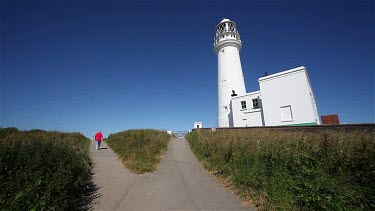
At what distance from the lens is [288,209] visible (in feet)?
14.2

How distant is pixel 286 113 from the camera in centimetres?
2144

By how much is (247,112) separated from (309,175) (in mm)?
22668

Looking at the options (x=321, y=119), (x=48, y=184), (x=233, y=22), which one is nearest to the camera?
(x=48, y=184)

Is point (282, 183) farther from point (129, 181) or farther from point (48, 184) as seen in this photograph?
point (48, 184)

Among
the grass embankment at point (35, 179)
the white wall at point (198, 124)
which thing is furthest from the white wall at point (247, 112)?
the grass embankment at point (35, 179)

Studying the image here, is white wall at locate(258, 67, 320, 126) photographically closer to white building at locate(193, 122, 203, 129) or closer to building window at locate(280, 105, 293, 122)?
building window at locate(280, 105, 293, 122)

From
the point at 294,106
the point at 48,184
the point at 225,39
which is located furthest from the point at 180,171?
the point at 225,39

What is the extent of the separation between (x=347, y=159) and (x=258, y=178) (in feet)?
7.74

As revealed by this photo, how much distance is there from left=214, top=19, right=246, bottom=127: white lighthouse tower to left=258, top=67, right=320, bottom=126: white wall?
23.1ft

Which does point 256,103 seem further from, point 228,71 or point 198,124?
point 198,124

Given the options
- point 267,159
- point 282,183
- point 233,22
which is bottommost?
point 282,183

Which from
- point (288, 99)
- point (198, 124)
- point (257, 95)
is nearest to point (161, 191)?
point (288, 99)

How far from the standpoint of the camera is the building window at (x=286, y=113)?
21141mm

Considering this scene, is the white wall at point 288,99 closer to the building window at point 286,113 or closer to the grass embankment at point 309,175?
the building window at point 286,113
